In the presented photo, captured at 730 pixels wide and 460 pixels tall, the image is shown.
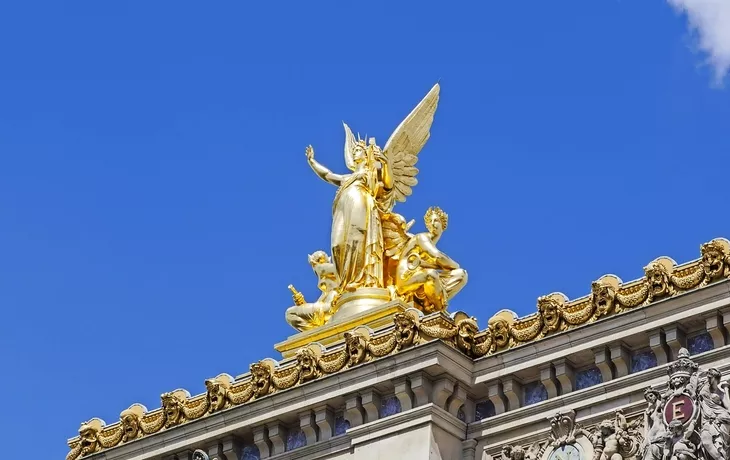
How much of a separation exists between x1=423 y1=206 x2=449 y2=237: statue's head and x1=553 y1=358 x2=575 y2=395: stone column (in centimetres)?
517

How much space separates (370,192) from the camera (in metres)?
33.7

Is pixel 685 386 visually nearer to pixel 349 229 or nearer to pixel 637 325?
pixel 637 325

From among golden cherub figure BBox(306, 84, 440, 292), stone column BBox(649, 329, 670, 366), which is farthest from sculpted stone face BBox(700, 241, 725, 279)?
golden cherub figure BBox(306, 84, 440, 292)

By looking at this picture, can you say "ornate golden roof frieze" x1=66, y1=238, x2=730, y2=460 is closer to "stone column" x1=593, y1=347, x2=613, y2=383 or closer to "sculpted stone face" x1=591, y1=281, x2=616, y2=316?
"sculpted stone face" x1=591, y1=281, x2=616, y2=316

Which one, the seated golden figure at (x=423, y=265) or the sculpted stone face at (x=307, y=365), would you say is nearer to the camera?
the sculpted stone face at (x=307, y=365)

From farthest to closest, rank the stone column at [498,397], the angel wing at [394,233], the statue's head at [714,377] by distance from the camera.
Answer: the angel wing at [394,233], the stone column at [498,397], the statue's head at [714,377]

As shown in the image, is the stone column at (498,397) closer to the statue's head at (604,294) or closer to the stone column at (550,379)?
the stone column at (550,379)

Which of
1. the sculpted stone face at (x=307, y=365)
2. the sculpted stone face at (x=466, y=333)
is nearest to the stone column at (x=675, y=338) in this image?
the sculpted stone face at (x=466, y=333)

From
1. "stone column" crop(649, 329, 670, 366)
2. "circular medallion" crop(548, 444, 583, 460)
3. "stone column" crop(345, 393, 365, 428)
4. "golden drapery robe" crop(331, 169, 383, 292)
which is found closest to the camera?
"stone column" crop(649, 329, 670, 366)

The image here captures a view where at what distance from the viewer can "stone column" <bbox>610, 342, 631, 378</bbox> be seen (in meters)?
27.9

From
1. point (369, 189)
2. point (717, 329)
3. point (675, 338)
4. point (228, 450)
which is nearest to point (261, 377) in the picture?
point (228, 450)

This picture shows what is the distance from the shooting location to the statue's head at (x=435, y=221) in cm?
3312

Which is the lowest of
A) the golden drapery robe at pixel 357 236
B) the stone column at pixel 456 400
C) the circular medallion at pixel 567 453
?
the circular medallion at pixel 567 453

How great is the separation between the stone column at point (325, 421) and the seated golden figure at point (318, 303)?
2961mm
